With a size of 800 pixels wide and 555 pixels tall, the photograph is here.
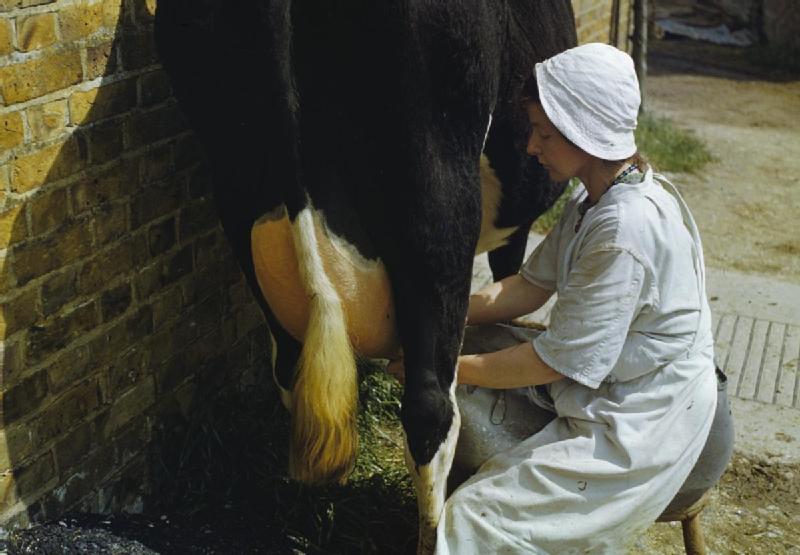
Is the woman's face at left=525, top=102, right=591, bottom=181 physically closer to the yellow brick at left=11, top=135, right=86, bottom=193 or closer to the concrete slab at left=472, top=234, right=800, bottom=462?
the yellow brick at left=11, top=135, right=86, bottom=193

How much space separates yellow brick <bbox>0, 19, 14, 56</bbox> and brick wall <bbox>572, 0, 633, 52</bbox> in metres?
4.18

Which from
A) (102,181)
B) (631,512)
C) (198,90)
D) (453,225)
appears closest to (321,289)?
(453,225)

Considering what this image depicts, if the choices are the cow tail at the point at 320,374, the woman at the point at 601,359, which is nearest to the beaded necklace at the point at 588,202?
the woman at the point at 601,359

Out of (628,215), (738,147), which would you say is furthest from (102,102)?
(738,147)

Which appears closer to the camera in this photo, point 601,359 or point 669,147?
point 601,359

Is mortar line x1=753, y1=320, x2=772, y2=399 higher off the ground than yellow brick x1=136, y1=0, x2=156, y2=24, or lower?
lower

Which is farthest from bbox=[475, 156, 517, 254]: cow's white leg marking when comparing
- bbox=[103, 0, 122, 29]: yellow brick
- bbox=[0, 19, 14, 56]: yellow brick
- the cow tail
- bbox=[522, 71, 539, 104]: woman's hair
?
bbox=[0, 19, 14, 56]: yellow brick

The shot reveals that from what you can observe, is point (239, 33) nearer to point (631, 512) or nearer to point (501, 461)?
point (501, 461)

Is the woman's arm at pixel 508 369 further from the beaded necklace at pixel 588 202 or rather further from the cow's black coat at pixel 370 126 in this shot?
the beaded necklace at pixel 588 202

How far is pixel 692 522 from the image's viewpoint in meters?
2.87

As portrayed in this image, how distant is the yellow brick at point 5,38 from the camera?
2.31 meters

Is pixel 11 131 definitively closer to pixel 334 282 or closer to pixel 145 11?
pixel 145 11

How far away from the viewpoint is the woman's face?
2457 millimetres

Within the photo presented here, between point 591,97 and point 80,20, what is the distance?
123cm
